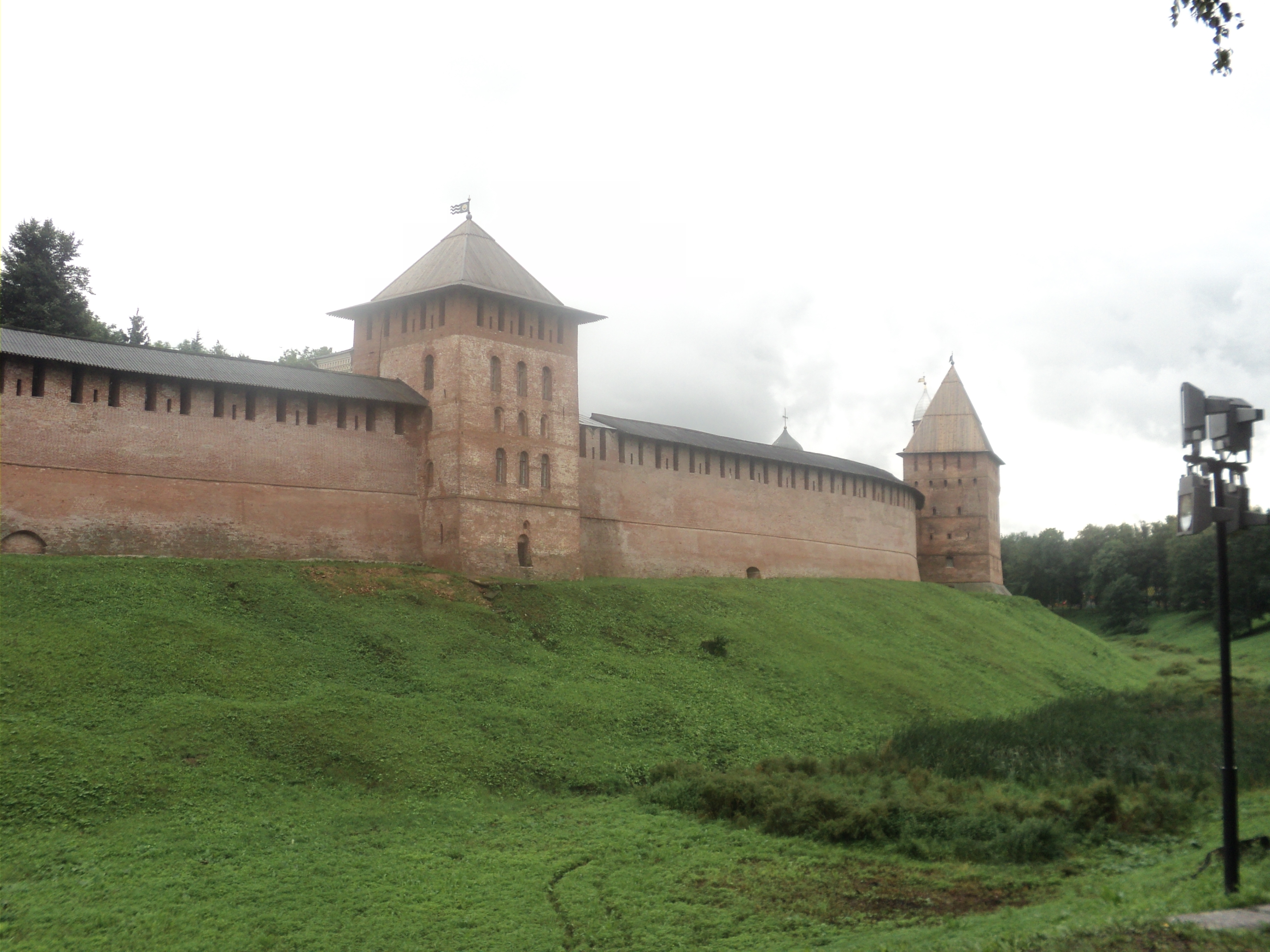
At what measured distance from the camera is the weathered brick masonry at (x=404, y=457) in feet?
57.9

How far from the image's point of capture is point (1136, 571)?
5181 centimetres

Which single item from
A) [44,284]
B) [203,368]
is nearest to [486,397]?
[203,368]

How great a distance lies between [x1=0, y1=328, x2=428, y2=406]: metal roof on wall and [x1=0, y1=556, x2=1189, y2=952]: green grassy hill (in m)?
3.32

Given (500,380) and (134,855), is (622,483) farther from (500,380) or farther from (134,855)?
(134,855)

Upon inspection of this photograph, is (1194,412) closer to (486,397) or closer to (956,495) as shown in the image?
(486,397)

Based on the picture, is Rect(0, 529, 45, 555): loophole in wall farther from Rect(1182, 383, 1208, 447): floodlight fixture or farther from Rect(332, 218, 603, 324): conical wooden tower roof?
Rect(1182, 383, 1208, 447): floodlight fixture

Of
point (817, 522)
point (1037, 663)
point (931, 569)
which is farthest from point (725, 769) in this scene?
point (931, 569)

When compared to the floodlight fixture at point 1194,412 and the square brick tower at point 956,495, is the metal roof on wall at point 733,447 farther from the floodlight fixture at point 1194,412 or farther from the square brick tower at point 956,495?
the floodlight fixture at point 1194,412

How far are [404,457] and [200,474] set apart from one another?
3878mm

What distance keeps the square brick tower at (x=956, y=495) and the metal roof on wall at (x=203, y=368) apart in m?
22.6

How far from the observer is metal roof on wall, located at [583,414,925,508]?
26.0 m

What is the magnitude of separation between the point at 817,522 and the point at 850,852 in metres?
20.3

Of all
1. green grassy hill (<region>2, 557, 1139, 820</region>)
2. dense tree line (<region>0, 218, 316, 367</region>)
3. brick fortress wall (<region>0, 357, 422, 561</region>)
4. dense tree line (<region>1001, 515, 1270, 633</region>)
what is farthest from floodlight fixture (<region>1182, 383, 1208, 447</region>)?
dense tree line (<region>1001, 515, 1270, 633</region>)

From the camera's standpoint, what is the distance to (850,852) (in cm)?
1062
